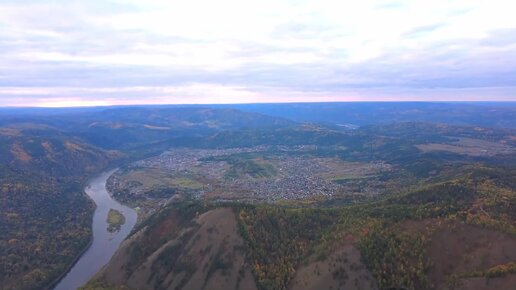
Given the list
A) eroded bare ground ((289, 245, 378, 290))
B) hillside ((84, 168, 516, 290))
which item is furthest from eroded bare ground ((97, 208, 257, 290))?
eroded bare ground ((289, 245, 378, 290))

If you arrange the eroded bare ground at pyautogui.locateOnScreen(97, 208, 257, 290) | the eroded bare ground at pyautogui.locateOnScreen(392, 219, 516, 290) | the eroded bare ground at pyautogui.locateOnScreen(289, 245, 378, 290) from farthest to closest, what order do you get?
1. the eroded bare ground at pyautogui.locateOnScreen(97, 208, 257, 290)
2. the eroded bare ground at pyautogui.locateOnScreen(289, 245, 378, 290)
3. the eroded bare ground at pyautogui.locateOnScreen(392, 219, 516, 290)

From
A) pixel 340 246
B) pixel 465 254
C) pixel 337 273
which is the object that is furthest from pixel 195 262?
pixel 465 254

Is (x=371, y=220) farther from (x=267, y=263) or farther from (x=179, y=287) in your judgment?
(x=179, y=287)

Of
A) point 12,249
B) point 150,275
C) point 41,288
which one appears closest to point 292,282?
point 150,275

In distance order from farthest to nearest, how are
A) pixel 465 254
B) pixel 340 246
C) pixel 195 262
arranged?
pixel 195 262, pixel 340 246, pixel 465 254

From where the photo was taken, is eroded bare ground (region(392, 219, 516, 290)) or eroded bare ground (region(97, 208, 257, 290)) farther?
eroded bare ground (region(97, 208, 257, 290))

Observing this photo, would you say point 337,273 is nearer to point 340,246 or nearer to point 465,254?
point 340,246

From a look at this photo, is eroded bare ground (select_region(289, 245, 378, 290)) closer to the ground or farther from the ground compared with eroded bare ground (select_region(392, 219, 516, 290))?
closer to the ground

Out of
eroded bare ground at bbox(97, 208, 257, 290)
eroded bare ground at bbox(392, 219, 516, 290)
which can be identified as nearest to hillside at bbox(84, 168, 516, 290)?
eroded bare ground at bbox(392, 219, 516, 290)

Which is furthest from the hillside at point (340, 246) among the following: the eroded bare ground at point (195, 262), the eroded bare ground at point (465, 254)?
the eroded bare ground at point (195, 262)

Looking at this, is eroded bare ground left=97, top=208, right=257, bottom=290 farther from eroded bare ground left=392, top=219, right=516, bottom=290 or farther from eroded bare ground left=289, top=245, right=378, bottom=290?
eroded bare ground left=392, top=219, right=516, bottom=290

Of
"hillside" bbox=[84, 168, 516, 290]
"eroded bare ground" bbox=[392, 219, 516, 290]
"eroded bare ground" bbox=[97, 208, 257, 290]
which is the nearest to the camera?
"eroded bare ground" bbox=[392, 219, 516, 290]
